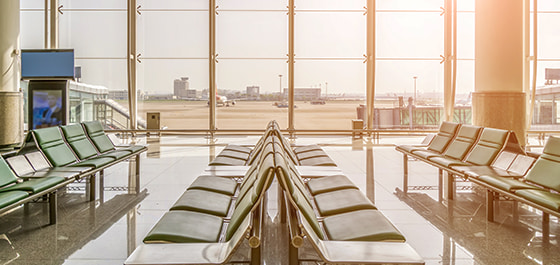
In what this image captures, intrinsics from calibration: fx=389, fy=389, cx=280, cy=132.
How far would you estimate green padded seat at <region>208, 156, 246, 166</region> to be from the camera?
4731 mm

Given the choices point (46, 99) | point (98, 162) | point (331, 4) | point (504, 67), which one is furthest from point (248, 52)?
point (98, 162)

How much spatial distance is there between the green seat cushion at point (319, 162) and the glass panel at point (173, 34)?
6874mm

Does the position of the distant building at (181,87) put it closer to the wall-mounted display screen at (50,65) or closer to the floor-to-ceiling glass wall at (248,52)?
the floor-to-ceiling glass wall at (248,52)

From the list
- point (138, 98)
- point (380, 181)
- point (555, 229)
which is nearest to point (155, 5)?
point (138, 98)

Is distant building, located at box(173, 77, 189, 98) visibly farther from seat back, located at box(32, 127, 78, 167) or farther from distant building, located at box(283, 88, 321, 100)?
seat back, located at box(32, 127, 78, 167)

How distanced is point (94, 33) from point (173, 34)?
2.23 meters

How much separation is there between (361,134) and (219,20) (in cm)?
527

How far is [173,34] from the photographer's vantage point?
11234 mm

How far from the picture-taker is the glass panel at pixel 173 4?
1099 cm

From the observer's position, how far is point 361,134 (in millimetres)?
11523

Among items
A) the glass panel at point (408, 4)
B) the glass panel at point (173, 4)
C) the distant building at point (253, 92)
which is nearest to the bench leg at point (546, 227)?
the glass panel at point (408, 4)

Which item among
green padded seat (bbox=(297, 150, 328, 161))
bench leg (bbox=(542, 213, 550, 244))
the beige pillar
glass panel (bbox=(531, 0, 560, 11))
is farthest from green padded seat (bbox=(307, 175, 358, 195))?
glass panel (bbox=(531, 0, 560, 11))

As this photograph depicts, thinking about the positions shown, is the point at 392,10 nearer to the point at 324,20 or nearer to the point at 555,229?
the point at 324,20

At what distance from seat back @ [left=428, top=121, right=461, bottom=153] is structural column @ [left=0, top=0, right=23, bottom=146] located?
8.44 meters
